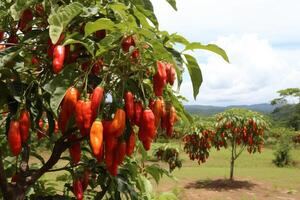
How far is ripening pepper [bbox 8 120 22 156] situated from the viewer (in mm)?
1812

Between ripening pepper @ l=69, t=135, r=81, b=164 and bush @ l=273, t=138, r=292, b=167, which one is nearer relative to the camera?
ripening pepper @ l=69, t=135, r=81, b=164

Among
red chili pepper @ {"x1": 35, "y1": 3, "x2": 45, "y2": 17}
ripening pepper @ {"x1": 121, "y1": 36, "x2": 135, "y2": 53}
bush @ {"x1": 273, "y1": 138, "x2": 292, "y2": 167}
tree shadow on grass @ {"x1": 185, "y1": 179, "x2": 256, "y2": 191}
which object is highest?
red chili pepper @ {"x1": 35, "y1": 3, "x2": 45, "y2": 17}

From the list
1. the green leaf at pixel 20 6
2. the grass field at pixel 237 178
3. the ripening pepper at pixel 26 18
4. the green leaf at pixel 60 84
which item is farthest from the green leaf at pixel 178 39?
Result: the grass field at pixel 237 178

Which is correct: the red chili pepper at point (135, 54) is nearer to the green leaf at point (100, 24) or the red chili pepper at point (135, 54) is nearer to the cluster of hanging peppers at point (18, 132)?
the green leaf at point (100, 24)

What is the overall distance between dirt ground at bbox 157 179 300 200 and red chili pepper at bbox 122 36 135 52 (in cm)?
1177

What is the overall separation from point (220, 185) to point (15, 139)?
47.0ft

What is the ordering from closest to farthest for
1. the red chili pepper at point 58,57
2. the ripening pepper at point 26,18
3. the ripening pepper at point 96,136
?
1. the ripening pepper at point 96,136
2. the red chili pepper at point 58,57
3. the ripening pepper at point 26,18

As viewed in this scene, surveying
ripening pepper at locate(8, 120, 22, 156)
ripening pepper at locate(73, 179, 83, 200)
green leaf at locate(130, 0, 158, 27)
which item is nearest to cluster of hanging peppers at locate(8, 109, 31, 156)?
ripening pepper at locate(8, 120, 22, 156)

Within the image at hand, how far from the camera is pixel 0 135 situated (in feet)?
11.0

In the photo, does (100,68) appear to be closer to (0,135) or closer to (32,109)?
(32,109)

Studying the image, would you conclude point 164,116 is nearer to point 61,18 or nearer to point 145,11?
point 145,11

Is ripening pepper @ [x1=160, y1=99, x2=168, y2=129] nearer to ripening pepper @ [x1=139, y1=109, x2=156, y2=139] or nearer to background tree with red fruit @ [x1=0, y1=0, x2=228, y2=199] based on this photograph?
background tree with red fruit @ [x1=0, y1=0, x2=228, y2=199]

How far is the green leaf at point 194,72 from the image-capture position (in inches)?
72.4

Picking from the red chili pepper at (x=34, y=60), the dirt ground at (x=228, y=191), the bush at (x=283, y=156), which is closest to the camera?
the red chili pepper at (x=34, y=60)
